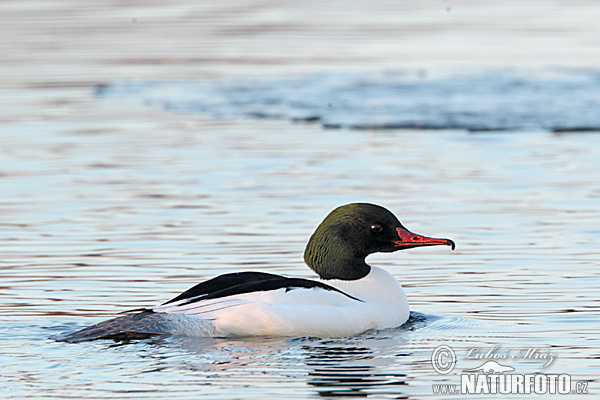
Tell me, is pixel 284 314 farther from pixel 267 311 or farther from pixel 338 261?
pixel 338 261

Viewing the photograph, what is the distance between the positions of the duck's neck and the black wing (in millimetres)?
491

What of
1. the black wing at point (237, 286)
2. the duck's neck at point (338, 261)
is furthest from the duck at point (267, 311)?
the duck's neck at point (338, 261)

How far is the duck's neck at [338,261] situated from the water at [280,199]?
1.52ft

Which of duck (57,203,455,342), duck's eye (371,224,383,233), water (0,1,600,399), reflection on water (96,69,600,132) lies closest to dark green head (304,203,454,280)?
duck's eye (371,224,383,233)

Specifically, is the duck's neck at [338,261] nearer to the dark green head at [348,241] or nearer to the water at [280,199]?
the dark green head at [348,241]

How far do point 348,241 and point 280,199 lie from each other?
344cm

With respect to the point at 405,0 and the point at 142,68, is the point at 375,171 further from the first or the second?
the point at 405,0

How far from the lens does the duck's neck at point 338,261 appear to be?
849 centimetres

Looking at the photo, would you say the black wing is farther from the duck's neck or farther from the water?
the duck's neck

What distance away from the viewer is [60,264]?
32.1 feet

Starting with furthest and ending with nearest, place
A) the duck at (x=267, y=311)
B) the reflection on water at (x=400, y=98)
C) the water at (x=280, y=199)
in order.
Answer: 1. the reflection on water at (x=400, y=98)
2. the duck at (x=267, y=311)
3. the water at (x=280, y=199)

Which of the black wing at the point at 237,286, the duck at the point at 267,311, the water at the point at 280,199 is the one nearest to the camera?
the water at the point at 280,199

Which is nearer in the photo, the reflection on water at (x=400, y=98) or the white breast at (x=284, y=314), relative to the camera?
the white breast at (x=284, y=314)

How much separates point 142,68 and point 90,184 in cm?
925
